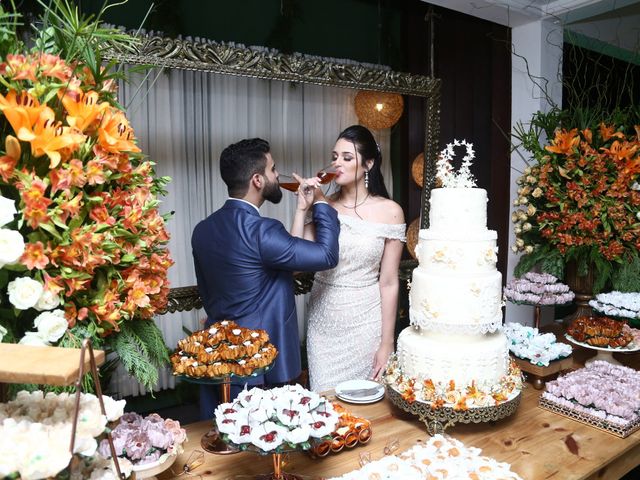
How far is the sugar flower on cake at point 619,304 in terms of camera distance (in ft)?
9.73

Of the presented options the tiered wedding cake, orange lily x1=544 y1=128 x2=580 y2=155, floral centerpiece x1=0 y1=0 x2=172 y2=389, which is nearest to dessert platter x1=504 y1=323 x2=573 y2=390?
Answer: the tiered wedding cake

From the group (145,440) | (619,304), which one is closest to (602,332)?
(619,304)

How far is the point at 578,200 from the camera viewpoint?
3285 mm

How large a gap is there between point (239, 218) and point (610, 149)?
2.30m

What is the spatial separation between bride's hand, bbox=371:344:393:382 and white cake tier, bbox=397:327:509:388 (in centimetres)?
91

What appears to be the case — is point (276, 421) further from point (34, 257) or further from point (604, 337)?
point (604, 337)

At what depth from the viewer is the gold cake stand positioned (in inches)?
76.3

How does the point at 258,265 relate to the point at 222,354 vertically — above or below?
above

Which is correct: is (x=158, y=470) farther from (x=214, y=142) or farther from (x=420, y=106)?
(x=420, y=106)

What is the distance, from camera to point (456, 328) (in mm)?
2066

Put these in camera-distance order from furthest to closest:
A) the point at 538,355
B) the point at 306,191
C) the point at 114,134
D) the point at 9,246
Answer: the point at 306,191 → the point at 538,355 → the point at 114,134 → the point at 9,246

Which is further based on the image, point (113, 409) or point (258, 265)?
point (258, 265)

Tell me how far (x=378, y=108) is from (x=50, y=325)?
8.43 feet

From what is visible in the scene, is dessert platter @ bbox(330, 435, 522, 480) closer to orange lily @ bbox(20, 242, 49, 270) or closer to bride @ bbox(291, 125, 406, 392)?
orange lily @ bbox(20, 242, 49, 270)
